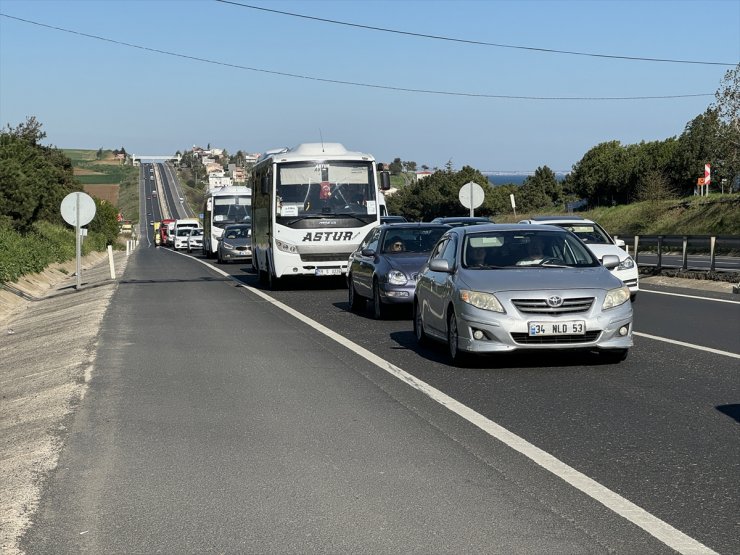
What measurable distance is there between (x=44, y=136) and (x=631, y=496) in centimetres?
7707

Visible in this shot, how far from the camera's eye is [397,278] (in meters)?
19.0

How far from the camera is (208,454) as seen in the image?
8.09m

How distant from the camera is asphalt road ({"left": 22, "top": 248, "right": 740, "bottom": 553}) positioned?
5918 millimetres

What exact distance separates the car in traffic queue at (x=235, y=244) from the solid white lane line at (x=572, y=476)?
36090mm

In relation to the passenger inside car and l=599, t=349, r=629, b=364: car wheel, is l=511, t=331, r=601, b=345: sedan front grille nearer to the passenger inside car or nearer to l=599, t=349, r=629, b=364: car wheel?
l=599, t=349, r=629, b=364: car wheel

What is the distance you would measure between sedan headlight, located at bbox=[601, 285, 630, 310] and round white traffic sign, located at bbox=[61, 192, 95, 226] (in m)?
20.7

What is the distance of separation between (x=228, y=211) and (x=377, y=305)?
124 ft

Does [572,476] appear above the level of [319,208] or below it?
below

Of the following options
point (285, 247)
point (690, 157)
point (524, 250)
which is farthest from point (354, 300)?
point (690, 157)

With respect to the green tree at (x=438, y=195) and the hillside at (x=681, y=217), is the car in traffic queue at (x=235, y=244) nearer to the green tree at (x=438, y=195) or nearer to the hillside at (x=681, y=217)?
the hillside at (x=681, y=217)

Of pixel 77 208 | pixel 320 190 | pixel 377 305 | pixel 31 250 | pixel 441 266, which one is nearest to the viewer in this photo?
pixel 441 266

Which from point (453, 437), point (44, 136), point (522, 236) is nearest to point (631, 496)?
point (453, 437)

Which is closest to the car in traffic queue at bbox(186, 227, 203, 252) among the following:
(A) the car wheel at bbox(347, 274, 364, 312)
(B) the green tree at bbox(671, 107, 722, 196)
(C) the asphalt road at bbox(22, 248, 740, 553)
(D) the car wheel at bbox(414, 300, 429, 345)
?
(B) the green tree at bbox(671, 107, 722, 196)

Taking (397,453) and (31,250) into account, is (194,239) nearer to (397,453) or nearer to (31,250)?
(31,250)
